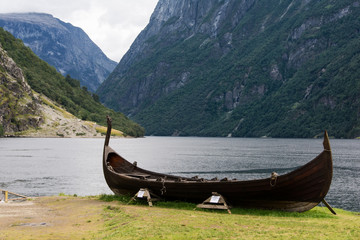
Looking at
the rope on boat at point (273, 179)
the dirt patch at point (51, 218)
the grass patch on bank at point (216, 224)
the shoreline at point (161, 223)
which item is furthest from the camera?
the rope on boat at point (273, 179)

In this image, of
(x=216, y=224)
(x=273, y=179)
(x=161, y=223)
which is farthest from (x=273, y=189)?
(x=161, y=223)

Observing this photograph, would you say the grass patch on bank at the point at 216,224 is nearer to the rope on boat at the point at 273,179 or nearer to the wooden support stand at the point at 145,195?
the wooden support stand at the point at 145,195

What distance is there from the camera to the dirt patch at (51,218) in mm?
23263

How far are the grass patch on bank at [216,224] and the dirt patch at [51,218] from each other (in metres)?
1.21

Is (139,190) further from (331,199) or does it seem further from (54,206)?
(331,199)

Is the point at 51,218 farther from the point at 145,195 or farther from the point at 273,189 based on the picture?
the point at 273,189

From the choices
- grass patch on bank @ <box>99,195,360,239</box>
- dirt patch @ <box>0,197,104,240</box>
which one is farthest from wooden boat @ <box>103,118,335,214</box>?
dirt patch @ <box>0,197,104,240</box>

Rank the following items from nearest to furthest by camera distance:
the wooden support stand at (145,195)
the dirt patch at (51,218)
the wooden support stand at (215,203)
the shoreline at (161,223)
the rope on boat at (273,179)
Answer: the shoreline at (161,223), the dirt patch at (51,218), the rope on boat at (273,179), the wooden support stand at (215,203), the wooden support stand at (145,195)

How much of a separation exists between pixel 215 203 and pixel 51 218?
12057 mm

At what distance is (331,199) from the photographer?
168 ft

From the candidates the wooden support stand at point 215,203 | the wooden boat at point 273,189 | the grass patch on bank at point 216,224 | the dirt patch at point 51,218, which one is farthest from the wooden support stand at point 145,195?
the wooden support stand at point 215,203

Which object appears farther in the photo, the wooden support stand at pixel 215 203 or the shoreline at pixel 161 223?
the wooden support stand at pixel 215 203

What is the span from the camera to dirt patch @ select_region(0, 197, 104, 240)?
76.3ft

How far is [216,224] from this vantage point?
24.2 meters
